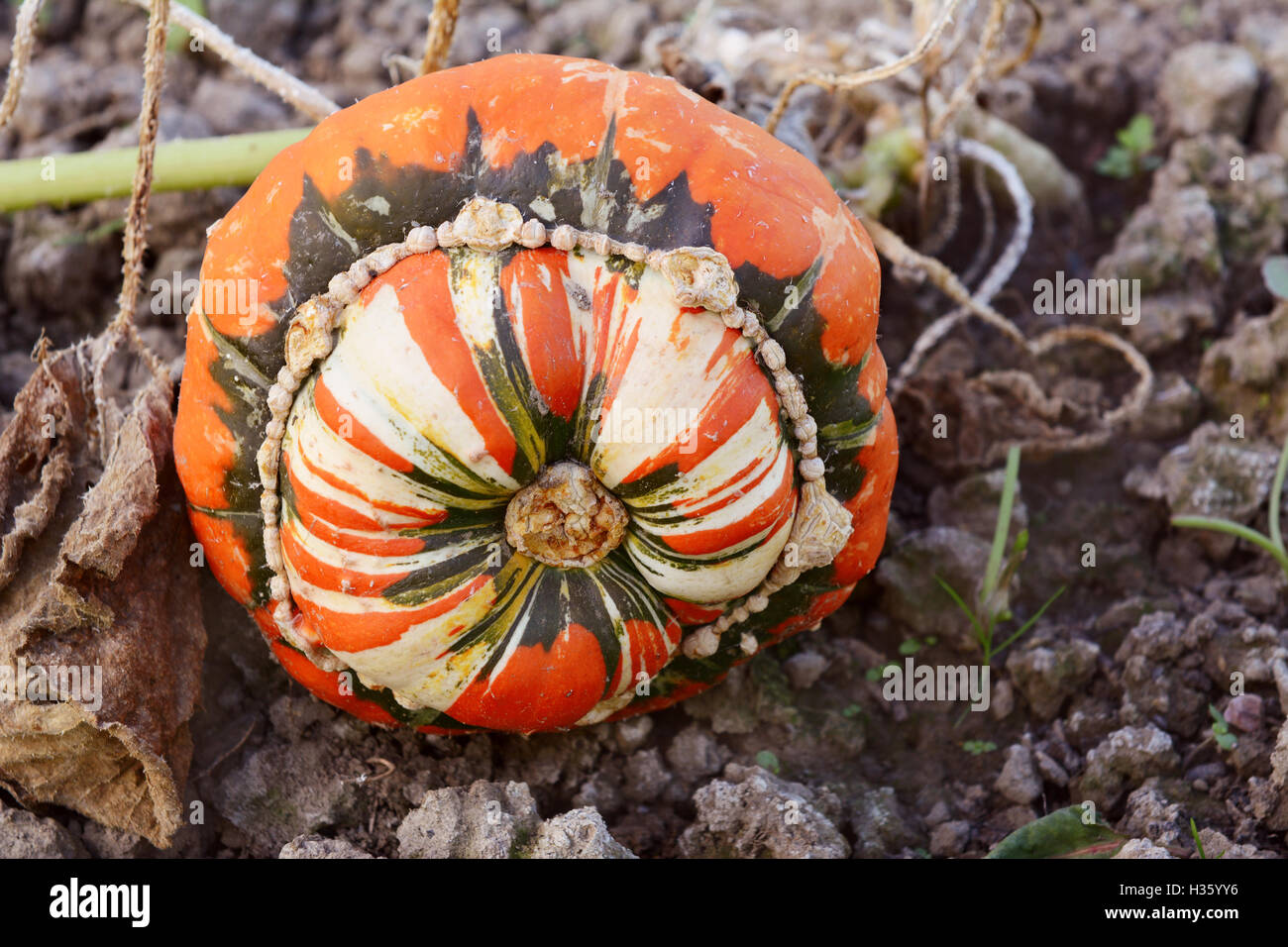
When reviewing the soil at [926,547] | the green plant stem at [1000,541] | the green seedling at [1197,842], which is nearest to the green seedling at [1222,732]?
the soil at [926,547]

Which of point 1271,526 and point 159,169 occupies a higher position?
point 159,169

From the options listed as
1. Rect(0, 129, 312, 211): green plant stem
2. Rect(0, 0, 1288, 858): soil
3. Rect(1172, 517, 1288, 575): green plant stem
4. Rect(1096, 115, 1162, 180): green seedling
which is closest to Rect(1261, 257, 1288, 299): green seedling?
Rect(0, 0, 1288, 858): soil

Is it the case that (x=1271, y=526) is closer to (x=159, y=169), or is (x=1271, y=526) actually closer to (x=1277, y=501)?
(x=1277, y=501)

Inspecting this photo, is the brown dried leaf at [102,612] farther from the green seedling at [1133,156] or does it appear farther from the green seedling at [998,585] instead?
the green seedling at [1133,156]

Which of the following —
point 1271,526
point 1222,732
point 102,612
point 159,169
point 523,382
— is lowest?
point 1222,732

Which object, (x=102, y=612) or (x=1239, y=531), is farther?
(x=1239, y=531)

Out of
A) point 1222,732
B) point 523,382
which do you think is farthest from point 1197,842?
point 523,382
